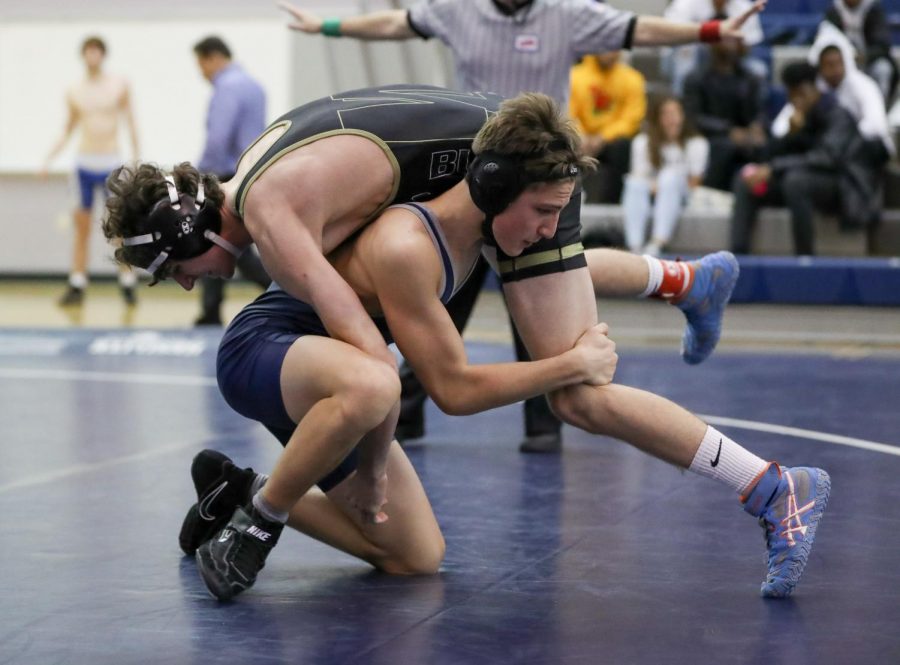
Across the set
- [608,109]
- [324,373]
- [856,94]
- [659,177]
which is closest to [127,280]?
[608,109]

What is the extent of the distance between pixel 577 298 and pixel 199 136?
24.5 feet

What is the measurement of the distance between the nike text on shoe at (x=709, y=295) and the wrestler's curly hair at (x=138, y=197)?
119 cm

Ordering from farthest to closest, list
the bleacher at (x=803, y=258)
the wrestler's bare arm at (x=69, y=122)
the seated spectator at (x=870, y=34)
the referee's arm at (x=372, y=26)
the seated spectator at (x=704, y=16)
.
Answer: the wrestler's bare arm at (x=69, y=122) → the seated spectator at (x=870, y=34) → the seated spectator at (x=704, y=16) → the bleacher at (x=803, y=258) → the referee's arm at (x=372, y=26)

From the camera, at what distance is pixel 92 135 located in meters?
8.70

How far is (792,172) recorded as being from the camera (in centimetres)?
730

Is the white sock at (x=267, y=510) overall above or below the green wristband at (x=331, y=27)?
below

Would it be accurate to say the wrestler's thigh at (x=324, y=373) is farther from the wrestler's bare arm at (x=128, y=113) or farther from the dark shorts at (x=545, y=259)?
the wrestler's bare arm at (x=128, y=113)

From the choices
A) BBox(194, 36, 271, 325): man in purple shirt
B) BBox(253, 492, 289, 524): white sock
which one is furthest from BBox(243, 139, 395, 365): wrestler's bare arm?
BBox(194, 36, 271, 325): man in purple shirt

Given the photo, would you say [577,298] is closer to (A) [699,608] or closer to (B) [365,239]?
(B) [365,239]

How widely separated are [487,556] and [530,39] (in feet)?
6.46

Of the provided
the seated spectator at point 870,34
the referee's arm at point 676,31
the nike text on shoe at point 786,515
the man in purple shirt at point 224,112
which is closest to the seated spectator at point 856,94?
the seated spectator at point 870,34

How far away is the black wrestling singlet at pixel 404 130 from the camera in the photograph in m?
2.79

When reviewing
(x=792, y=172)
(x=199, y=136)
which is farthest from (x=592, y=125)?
(x=199, y=136)

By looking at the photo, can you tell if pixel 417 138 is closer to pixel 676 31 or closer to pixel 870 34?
pixel 676 31
